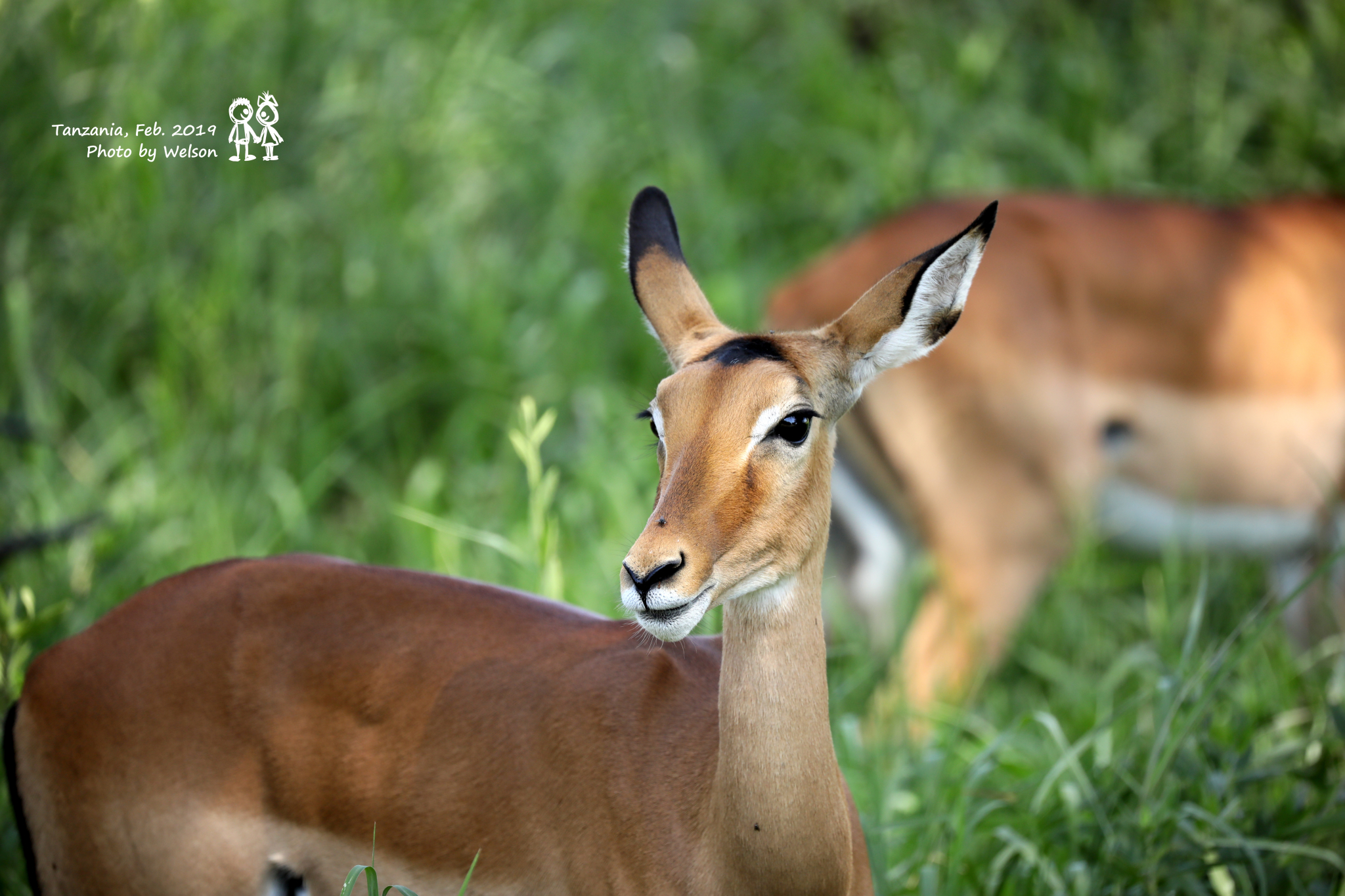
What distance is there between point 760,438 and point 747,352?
0.16 m

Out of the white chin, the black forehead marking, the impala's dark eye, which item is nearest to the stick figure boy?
the black forehead marking

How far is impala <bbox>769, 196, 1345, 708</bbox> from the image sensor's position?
14.2ft

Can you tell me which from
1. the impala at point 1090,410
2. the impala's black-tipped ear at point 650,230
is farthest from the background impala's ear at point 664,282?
the impala at point 1090,410

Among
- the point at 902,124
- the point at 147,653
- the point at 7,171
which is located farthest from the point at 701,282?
the point at 147,653

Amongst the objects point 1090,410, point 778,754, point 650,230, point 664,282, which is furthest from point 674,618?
point 1090,410

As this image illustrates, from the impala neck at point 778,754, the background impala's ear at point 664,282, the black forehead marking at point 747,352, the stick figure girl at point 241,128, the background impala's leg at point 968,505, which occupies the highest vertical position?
the stick figure girl at point 241,128

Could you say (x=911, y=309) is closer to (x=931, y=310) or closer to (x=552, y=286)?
(x=931, y=310)

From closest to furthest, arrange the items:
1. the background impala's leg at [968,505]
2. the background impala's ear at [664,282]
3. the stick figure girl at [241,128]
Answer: the background impala's ear at [664,282]
the background impala's leg at [968,505]
the stick figure girl at [241,128]

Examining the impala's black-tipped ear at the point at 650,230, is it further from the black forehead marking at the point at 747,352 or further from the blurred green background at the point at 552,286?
the blurred green background at the point at 552,286

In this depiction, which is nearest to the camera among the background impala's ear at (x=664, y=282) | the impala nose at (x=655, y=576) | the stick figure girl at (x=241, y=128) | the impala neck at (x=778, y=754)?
the impala nose at (x=655, y=576)

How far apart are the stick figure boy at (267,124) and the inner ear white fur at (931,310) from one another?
142 inches

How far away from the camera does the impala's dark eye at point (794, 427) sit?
2004 mm

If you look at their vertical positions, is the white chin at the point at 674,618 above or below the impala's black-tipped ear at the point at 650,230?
below

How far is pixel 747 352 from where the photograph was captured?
6.76 ft
